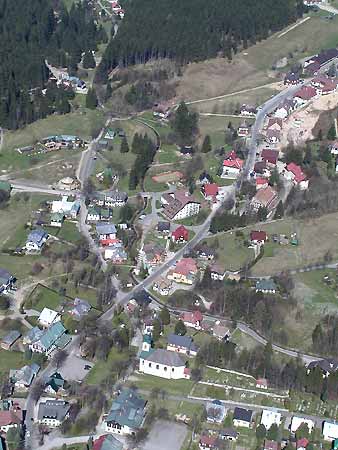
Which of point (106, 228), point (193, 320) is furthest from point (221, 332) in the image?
point (106, 228)

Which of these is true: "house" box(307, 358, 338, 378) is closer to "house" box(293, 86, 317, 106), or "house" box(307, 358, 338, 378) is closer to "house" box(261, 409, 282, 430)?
"house" box(261, 409, 282, 430)

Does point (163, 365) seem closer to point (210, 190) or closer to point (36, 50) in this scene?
point (210, 190)

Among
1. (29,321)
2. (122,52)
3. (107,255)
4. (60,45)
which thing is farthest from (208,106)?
(29,321)

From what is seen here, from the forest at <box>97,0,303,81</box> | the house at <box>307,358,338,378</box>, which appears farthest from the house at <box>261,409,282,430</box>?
the forest at <box>97,0,303,81</box>

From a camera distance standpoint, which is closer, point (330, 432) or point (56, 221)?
point (330, 432)

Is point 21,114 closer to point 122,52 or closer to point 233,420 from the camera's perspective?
point 122,52

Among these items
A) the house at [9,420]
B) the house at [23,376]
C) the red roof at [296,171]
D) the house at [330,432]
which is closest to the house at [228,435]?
the house at [330,432]
